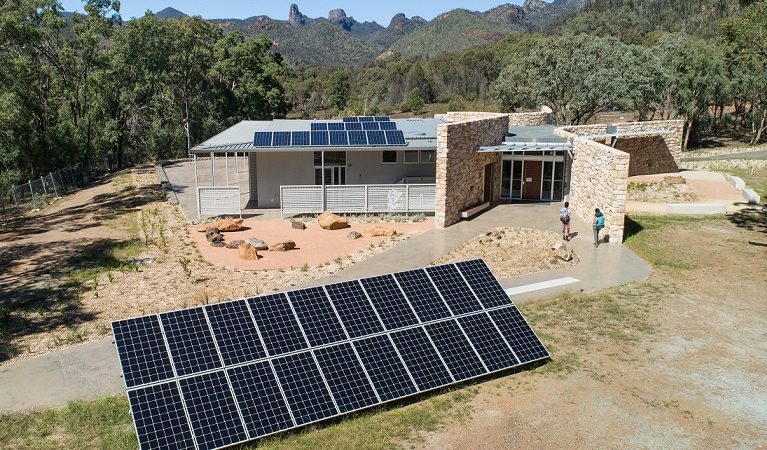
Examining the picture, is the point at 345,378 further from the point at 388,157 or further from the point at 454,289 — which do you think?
the point at 388,157

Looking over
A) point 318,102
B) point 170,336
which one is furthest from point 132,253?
point 318,102

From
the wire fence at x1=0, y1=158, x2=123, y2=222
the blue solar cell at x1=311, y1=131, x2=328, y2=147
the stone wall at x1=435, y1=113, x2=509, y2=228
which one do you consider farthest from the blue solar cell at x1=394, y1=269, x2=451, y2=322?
the wire fence at x1=0, y1=158, x2=123, y2=222

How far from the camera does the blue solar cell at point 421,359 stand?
8812mm

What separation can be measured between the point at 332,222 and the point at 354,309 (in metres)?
11.5

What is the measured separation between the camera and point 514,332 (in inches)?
393

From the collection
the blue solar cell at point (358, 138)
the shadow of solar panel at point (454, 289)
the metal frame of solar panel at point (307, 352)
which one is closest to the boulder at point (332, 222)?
the blue solar cell at point (358, 138)

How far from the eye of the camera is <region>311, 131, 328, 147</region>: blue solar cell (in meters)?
22.4

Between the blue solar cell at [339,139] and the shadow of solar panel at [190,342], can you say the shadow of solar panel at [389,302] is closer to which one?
the shadow of solar panel at [190,342]

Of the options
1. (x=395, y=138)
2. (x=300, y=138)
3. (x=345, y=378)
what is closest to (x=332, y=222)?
(x=300, y=138)

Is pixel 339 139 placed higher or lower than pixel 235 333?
higher

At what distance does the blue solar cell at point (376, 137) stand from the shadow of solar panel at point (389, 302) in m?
13.2

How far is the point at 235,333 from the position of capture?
8438mm

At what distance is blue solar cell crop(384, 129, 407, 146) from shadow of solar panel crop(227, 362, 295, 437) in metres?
15.5

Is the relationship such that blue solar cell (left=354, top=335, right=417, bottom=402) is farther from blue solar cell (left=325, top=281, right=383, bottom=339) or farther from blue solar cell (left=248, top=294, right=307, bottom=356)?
blue solar cell (left=248, top=294, right=307, bottom=356)
